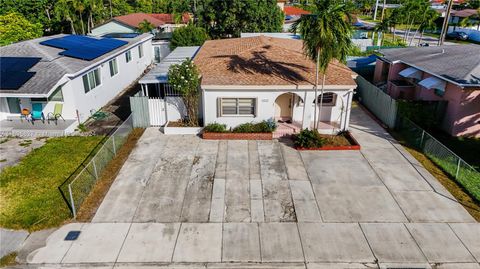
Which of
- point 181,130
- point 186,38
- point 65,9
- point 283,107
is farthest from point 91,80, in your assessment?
point 65,9

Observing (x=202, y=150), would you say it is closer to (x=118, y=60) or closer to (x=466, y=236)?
(x=466, y=236)

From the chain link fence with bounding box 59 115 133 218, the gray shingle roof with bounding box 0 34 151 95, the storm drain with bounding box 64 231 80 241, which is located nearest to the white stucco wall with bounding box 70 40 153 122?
the gray shingle roof with bounding box 0 34 151 95

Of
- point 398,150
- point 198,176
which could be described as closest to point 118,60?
point 198,176

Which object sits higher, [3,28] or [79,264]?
[3,28]

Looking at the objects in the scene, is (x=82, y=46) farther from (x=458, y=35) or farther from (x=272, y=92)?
(x=458, y=35)

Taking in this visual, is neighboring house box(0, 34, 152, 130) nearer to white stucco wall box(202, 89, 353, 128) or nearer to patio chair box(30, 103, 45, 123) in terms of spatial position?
patio chair box(30, 103, 45, 123)
